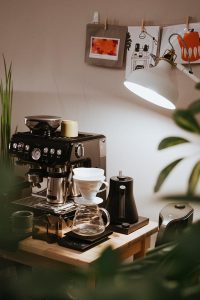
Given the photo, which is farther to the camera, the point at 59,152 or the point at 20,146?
the point at 20,146

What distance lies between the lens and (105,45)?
2650 millimetres

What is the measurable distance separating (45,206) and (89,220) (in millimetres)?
240

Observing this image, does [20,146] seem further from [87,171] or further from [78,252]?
[78,252]

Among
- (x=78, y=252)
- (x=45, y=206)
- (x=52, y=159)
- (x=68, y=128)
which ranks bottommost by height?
(x=78, y=252)

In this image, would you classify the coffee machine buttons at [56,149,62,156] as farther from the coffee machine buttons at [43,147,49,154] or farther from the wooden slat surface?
the wooden slat surface

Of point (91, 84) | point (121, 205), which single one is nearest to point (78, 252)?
point (121, 205)

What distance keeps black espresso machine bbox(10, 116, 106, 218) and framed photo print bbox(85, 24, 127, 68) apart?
484 mm

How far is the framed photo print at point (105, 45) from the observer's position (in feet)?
8.52

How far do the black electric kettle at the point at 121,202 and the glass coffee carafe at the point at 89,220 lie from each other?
0.20 feet

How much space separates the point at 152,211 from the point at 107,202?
37cm

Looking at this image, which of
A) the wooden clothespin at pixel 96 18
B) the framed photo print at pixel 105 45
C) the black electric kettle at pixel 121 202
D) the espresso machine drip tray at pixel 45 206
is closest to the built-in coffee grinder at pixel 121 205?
the black electric kettle at pixel 121 202

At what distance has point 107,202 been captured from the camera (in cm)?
240

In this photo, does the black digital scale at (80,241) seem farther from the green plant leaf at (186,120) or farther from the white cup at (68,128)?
the green plant leaf at (186,120)

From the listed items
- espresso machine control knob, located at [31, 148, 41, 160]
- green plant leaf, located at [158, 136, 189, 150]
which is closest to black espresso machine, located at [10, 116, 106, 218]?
espresso machine control knob, located at [31, 148, 41, 160]
